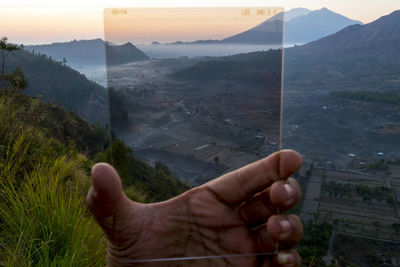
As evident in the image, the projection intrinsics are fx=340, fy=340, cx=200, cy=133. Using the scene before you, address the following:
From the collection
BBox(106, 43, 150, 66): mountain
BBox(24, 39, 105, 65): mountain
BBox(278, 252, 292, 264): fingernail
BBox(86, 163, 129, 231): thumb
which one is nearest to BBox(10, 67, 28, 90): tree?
BBox(24, 39, 105, 65): mountain

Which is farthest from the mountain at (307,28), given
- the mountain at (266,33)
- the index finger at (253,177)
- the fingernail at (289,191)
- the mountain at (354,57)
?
the mountain at (354,57)

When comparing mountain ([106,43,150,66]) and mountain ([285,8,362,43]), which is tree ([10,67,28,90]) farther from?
mountain ([106,43,150,66])

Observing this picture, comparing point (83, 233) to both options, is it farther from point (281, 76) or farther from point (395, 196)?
point (395, 196)

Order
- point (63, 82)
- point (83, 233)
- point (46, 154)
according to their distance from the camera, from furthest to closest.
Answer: point (63, 82), point (46, 154), point (83, 233)

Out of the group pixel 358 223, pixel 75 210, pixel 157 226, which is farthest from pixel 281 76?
pixel 358 223

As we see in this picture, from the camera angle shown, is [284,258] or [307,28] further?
[307,28]

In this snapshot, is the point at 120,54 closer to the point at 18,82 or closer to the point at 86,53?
the point at 86,53

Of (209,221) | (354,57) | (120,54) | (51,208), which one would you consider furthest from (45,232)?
(354,57)
